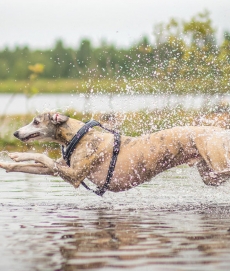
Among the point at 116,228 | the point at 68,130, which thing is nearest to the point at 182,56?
the point at 68,130

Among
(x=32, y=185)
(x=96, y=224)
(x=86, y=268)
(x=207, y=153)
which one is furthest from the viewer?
(x=32, y=185)

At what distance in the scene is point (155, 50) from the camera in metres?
15.5

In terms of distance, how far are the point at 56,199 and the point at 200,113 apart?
5.61 metres

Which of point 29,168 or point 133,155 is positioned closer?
point 133,155

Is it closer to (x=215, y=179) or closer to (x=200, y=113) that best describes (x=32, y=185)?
(x=215, y=179)

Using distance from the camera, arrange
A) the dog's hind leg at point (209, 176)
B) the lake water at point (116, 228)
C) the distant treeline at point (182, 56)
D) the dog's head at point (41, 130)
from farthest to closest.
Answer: the distant treeline at point (182, 56), the dog's head at point (41, 130), the dog's hind leg at point (209, 176), the lake water at point (116, 228)

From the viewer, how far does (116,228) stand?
747 cm

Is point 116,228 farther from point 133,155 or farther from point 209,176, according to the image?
point 209,176

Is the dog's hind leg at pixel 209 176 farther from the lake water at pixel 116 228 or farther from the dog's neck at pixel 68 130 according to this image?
the dog's neck at pixel 68 130

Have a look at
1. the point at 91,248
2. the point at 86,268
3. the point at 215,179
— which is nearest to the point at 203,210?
the point at 215,179

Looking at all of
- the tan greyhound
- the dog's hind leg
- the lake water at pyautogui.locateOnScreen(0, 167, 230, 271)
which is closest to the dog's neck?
the tan greyhound

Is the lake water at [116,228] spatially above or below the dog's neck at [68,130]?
below

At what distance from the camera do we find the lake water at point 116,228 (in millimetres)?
5957

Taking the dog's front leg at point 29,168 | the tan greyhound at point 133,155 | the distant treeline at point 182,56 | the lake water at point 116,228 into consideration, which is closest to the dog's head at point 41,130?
the tan greyhound at point 133,155
